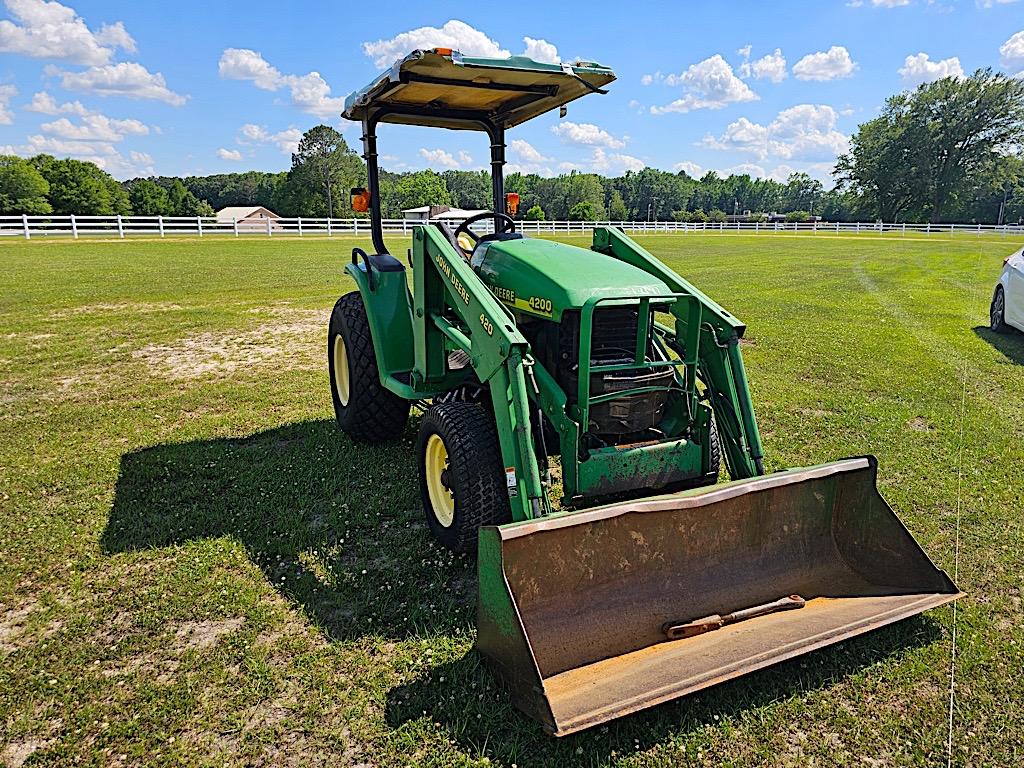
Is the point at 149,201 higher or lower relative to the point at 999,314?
higher

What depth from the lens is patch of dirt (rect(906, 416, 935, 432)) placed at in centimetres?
622

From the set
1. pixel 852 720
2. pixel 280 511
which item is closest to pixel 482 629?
pixel 852 720

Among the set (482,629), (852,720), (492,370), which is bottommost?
(852,720)

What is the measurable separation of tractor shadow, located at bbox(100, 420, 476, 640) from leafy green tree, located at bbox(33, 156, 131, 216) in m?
80.6

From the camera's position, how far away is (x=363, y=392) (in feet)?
18.0

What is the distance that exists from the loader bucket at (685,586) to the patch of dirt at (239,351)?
6.06 meters

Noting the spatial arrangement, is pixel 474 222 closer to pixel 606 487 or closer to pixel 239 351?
pixel 606 487

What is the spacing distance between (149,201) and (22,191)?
12.9 meters

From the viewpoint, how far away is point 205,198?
392 ft

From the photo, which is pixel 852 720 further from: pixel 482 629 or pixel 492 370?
pixel 492 370

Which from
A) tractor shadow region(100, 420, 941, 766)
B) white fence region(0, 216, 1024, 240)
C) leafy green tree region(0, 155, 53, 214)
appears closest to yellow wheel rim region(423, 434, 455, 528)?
tractor shadow region(100, 420, 941, 766)

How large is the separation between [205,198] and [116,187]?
132 feet

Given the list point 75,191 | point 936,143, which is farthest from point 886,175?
point 75,191

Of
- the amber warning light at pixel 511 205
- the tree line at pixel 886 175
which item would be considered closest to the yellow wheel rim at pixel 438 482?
the amber warning light at pixel 511 205
